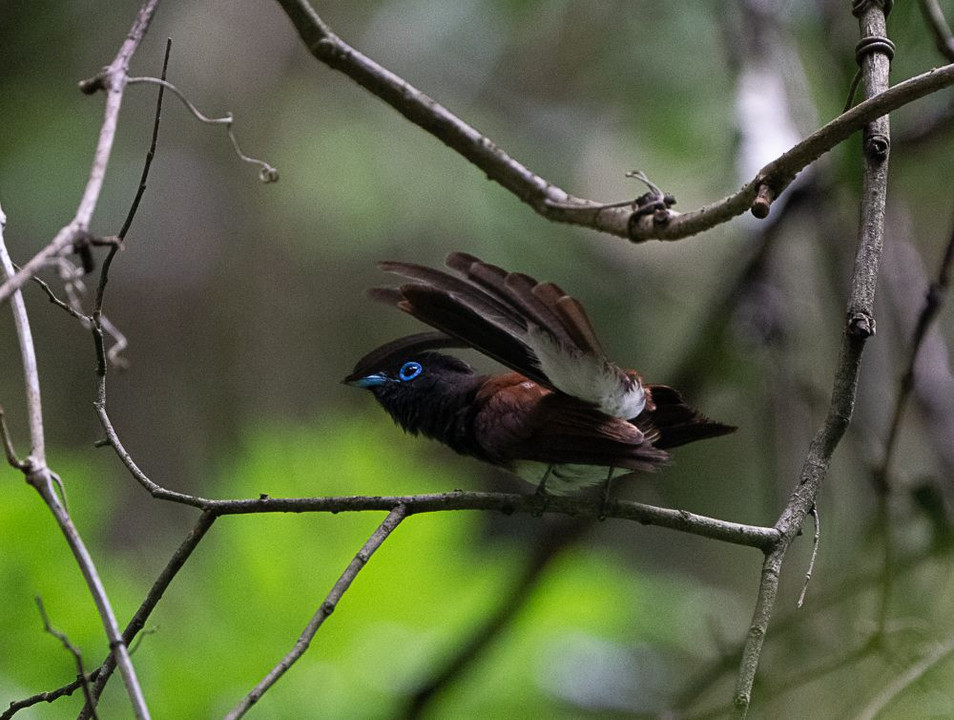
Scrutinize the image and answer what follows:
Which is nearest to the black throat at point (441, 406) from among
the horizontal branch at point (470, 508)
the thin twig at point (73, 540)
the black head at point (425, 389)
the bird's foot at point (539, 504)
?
the black head at point (425, 389)

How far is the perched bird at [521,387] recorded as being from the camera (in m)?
1.93

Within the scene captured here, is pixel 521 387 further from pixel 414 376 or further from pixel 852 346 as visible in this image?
pixel 852 346

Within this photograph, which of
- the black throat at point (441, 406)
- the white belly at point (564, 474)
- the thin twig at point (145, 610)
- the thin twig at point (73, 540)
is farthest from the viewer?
the black throat at point (441, 406)

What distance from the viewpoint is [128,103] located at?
5832 mm

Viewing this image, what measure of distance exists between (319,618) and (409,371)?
1227 mm

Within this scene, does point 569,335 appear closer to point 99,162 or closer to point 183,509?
point 99,162

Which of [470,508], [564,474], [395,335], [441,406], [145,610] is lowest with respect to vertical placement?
[145,610]

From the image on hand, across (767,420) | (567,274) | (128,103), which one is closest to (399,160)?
(567,274)

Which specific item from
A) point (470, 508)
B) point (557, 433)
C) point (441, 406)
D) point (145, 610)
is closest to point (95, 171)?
point (145, 610)

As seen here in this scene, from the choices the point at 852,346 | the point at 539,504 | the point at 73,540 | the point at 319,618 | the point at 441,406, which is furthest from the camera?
the point at 441,406

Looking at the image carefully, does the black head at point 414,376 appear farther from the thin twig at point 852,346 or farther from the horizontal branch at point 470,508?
the thin twig at point 852,346

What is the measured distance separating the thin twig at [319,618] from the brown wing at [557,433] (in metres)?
0.58

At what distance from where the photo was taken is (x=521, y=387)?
2.53m

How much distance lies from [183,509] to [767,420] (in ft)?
9.74
